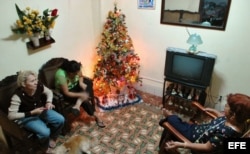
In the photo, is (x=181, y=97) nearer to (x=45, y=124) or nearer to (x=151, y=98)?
(x=151, y=98)

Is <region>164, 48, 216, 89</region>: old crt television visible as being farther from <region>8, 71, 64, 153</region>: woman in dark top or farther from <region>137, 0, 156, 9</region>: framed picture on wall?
<region>8, 71, 64, 153</region>: woman in dark top

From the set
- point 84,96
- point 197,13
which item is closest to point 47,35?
point 84,96

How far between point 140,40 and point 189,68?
3.28ft

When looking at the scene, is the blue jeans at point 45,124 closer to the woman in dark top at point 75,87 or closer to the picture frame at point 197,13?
the woman in dark top at point 75,87

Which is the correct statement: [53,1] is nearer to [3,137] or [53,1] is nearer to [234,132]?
[3,137]

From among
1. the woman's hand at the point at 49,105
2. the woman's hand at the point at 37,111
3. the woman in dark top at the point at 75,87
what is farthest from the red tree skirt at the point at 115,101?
the woman's hand at the point at 37,111

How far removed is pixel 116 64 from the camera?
310cm

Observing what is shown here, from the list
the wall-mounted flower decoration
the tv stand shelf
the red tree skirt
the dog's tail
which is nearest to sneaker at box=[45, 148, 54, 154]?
the dog's tail

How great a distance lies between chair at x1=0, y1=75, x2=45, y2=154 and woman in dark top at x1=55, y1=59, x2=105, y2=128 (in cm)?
52

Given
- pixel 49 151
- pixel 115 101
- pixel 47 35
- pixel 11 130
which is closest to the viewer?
pixel 11 130

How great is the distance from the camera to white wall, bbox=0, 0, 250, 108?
2.40 meters

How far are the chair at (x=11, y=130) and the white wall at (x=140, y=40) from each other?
8.5 inches

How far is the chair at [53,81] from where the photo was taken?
2.46m

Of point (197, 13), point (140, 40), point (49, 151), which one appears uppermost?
point (197, 13)
